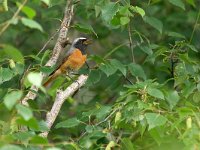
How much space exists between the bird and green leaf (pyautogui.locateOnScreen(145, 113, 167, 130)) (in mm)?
2692

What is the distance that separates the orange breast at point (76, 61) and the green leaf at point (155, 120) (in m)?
2.90

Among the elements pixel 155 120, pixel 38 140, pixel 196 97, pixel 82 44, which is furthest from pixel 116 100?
pixel 82 44

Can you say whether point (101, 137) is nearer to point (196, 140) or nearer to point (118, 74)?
point (196, 140)

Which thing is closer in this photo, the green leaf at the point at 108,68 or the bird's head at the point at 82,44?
the green leaf at the point at 108,68

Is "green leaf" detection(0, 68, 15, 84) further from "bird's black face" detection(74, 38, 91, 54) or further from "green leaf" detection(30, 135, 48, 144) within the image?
"bird's black face" detection(74, 38, 91, 54)

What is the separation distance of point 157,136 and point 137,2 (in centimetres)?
257

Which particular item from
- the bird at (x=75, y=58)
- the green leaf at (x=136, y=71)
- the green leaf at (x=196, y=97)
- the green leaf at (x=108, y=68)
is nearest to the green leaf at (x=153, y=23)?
the green leaf at (x=136, y=71)

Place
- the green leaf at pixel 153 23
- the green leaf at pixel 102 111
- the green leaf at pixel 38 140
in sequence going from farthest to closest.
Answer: the green leaf at pixel 153 23, the green leaf at pixel 102 111, the green leaf at pixel 38 140

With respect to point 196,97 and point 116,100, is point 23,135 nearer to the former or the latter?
point 116,100

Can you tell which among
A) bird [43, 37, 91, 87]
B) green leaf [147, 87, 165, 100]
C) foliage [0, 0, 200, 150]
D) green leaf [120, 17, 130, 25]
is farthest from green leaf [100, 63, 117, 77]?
bird [43, 37, 91, 87]

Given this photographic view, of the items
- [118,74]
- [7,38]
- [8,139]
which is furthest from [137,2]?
[8,139]

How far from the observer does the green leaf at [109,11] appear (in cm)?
568

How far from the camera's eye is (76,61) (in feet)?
25.2

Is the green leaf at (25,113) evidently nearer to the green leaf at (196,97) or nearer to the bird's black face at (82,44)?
the green leaf at (196,97)
